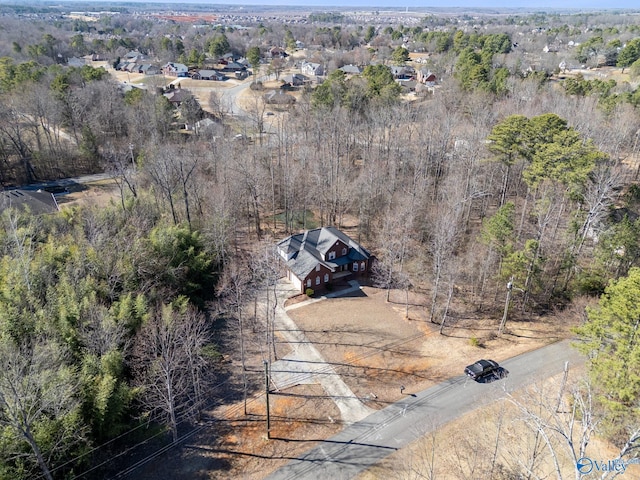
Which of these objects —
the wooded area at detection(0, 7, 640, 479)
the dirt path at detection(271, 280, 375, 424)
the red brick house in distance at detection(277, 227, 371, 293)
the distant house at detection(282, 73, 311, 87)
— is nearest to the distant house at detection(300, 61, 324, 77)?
the distant house at detection(282, 73, 311, 87)

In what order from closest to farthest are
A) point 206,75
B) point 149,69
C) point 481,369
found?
point 481,369
point 206,75
point 149,69

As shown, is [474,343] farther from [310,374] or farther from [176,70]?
[176,70]

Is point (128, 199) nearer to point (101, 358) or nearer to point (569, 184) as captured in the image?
point (101, 358)

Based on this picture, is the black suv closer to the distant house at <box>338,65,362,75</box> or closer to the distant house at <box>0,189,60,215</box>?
the distant house at <box>0,189,60,215</box>

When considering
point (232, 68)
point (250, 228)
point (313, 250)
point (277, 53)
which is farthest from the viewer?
point (277, 53)

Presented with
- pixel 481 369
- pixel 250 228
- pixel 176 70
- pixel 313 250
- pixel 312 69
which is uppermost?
pixel 312 69

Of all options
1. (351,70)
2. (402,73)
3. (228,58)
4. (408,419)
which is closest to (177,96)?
(351,70)
